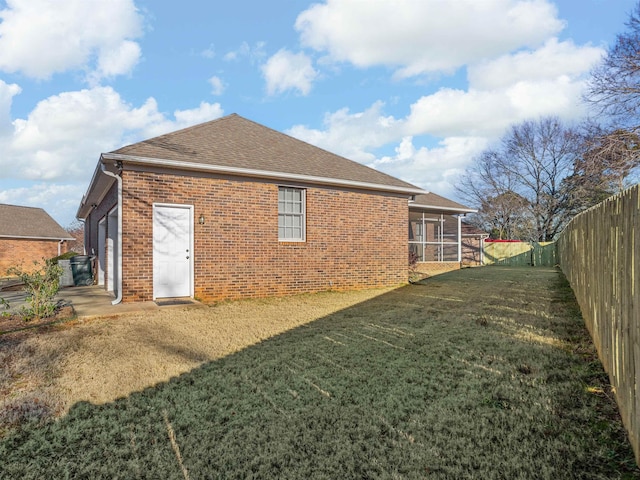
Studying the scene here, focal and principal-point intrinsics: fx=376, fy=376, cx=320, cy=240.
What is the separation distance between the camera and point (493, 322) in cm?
637

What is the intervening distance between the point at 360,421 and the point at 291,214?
25.7 feet

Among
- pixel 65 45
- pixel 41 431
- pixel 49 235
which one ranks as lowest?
pixel 41 431

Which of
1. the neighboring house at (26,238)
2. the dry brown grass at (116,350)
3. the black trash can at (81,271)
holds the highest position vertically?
the neighboring house at (26,238)

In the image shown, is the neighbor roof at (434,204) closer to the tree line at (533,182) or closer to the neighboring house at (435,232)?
the neighboring house at (435,232)

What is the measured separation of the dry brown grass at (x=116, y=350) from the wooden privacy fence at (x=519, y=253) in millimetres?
22786

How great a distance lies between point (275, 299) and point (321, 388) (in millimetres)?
5911

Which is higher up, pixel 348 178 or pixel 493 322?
pixel 348 178

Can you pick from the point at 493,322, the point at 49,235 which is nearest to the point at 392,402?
the point at 493,322

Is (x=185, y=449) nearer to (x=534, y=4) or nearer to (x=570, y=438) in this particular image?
(x=570, y=438)

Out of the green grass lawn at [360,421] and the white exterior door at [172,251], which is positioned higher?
the white exterior door at [172,251]

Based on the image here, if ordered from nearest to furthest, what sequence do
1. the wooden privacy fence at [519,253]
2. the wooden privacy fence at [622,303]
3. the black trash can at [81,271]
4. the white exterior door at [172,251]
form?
the wooden privacy fence at [622,303] < the white exterior door at [172,251] < the black trash can at [81,271] < the wooden privacy fence at [519,253]

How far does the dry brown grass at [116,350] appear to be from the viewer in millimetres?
3684

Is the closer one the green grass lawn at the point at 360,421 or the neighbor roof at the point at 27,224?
the green grass lawn at the point at 360,421

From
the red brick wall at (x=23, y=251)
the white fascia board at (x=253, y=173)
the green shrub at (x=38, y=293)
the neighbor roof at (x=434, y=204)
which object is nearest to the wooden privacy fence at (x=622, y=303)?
the white fascia board at (x=253, y=173)
